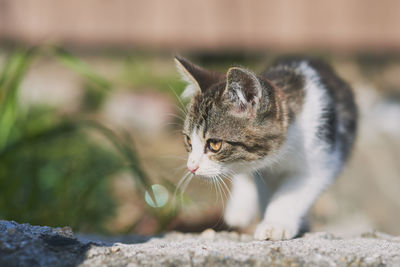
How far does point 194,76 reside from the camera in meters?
2.16

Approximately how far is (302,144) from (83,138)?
2027 mm

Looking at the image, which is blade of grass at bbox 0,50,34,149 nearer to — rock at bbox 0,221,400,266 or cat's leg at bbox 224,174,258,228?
rock at bbox 0,221,400,266

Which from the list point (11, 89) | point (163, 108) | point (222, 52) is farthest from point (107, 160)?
point (222, 52)

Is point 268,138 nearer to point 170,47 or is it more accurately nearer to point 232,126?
point 232,126

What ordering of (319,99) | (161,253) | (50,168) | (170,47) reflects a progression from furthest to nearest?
(170,47)
(50,168)
(319,99)
(161,253)

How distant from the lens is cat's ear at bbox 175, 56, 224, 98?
→ 2.14m

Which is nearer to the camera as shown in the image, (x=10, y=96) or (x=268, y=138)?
(x=268, y=138)

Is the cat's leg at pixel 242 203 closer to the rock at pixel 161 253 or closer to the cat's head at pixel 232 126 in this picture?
the cat's head at pixel 232 126

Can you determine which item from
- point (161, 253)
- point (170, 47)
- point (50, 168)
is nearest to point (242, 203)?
point (161, 253)

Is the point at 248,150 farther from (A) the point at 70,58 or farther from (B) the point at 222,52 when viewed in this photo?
(B) the point at 222,52

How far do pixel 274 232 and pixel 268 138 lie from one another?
1.35ft

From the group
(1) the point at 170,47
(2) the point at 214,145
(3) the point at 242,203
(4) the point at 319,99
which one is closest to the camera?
(2) the point at 214,145

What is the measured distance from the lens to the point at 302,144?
2.23 metres

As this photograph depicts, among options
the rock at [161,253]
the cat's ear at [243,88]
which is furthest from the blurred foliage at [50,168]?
the rock at [161,253]
